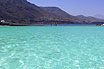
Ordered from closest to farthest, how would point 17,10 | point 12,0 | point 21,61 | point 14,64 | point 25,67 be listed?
point 25,67, point 14,64, point 21,61, point 17,10, point 12,0

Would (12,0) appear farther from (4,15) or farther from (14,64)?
(14,64)

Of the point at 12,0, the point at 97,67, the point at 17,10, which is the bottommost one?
the point at 97,67

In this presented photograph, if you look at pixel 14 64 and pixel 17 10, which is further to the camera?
pixel 17 10

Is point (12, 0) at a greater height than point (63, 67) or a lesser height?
greater

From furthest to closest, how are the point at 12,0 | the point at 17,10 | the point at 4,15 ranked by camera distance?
1. the point at 12,0
2. the point at 17,10
3. the point at 4,15

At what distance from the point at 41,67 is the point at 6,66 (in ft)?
5.31

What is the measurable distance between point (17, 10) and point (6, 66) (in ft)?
548

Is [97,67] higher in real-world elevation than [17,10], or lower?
lower

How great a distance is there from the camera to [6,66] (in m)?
6.33

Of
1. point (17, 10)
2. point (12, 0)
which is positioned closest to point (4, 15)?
point (17, 10)

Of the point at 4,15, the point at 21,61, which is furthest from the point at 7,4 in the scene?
the point at 21,61

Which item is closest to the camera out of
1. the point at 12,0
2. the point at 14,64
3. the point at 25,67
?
the point at 25,67

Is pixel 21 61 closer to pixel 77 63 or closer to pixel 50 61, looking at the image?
pixel 50 61

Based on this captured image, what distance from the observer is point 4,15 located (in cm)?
13338
